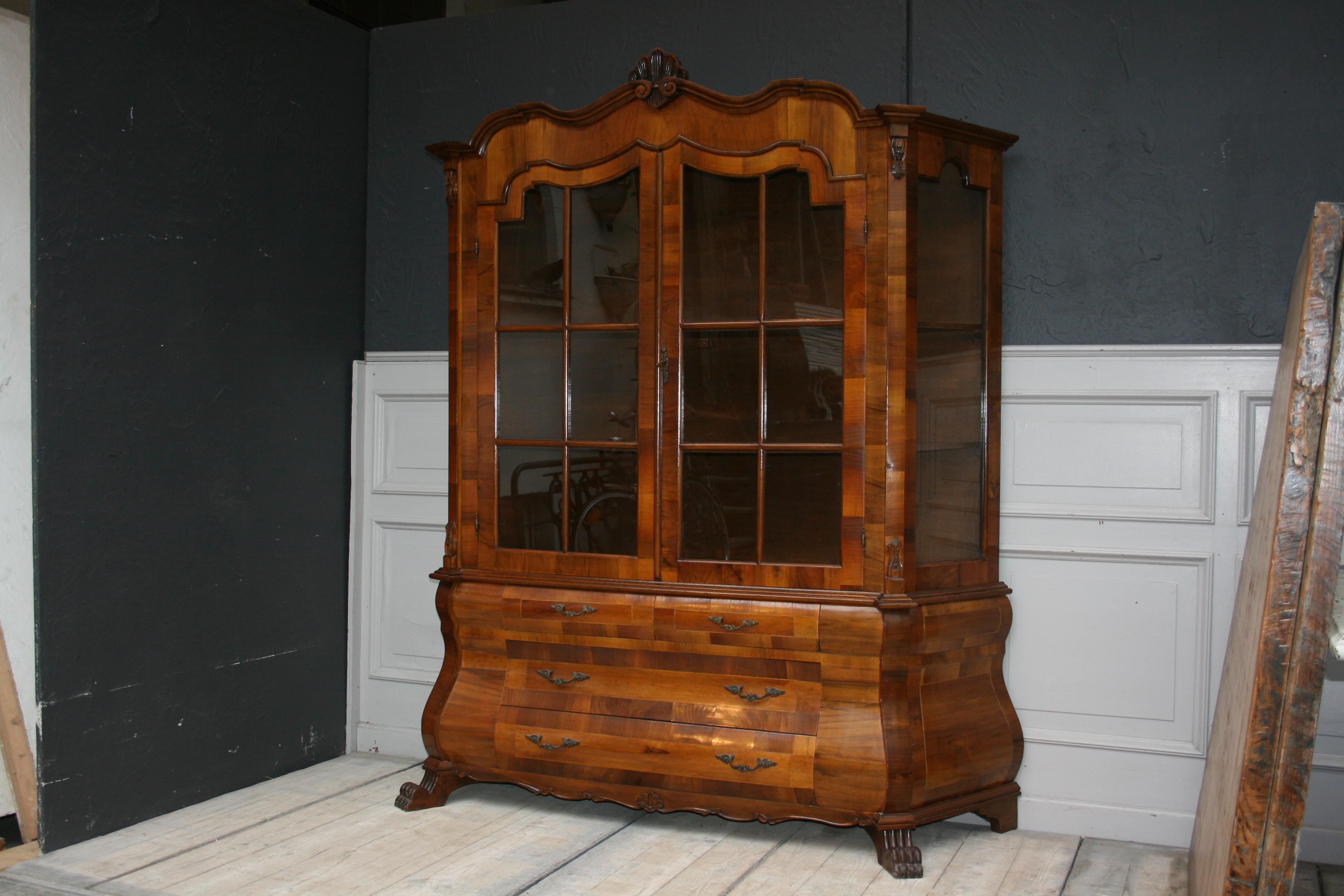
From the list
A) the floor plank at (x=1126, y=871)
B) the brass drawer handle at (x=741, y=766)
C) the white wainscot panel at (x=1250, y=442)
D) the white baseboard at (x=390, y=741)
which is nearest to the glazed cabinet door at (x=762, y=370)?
the brass drawer handle at (x=741, y=766)

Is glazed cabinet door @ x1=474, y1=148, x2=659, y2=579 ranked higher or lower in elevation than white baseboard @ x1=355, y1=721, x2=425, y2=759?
higher

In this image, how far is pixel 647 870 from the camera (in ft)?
8.72

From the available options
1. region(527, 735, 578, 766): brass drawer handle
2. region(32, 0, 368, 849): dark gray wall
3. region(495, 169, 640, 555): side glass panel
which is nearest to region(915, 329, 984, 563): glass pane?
region(495, 169, 640, 555): side glass panel

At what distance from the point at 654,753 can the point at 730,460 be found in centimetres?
77

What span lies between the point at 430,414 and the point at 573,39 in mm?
1270

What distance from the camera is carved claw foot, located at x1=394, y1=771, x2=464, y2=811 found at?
308 cm

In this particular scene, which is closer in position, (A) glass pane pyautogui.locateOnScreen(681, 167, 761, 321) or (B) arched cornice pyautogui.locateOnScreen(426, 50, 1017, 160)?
(B) arched cornice pyautogui.locateOnScreen(426, 50, 1017, 160)

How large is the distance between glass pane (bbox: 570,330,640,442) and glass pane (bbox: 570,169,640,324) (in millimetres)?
56

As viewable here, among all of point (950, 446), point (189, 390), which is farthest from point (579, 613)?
point (189, 390)

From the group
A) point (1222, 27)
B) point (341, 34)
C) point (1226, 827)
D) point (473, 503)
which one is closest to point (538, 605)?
point (473, 503)

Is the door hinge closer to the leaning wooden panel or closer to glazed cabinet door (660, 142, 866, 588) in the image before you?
glazed cabinet door (660, 142, 866, 588)

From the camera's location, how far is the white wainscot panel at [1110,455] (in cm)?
288

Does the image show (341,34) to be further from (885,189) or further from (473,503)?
(885,189)

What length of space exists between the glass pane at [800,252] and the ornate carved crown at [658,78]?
0.35 metres
